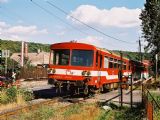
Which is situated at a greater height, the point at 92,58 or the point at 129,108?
the point at 92,58

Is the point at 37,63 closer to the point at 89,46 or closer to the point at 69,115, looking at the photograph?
the point at 89,46

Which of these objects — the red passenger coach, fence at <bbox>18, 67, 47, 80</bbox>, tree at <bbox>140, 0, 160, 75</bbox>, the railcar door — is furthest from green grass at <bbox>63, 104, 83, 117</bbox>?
tree at <bbox>140, 0, 160, 75</bbox>

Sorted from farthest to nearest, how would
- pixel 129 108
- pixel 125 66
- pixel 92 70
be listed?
pixel 125 66 → pixel 92 70 → pixel 129 108

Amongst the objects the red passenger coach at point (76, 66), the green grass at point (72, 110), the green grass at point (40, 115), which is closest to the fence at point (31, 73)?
the red passenger coach at point (76, 66)

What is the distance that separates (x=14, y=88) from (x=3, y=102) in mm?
1293

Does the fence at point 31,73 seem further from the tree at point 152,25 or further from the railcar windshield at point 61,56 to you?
the railcar windshield at point 61,56

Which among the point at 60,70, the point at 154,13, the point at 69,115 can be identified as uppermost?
the point at 154,13

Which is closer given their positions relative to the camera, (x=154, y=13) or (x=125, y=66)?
(x=125, y=66)

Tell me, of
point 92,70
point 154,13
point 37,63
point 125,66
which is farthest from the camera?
point 37,63

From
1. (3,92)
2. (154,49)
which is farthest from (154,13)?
(3,92)

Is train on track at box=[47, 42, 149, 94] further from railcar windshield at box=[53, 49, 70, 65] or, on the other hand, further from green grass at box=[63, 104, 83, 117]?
green grass at box=[63, 104, 83, 117]

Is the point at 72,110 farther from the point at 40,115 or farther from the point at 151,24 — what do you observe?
the point at 151,24

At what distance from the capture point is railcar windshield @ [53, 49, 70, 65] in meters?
22.8

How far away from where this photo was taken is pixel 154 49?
203ft
